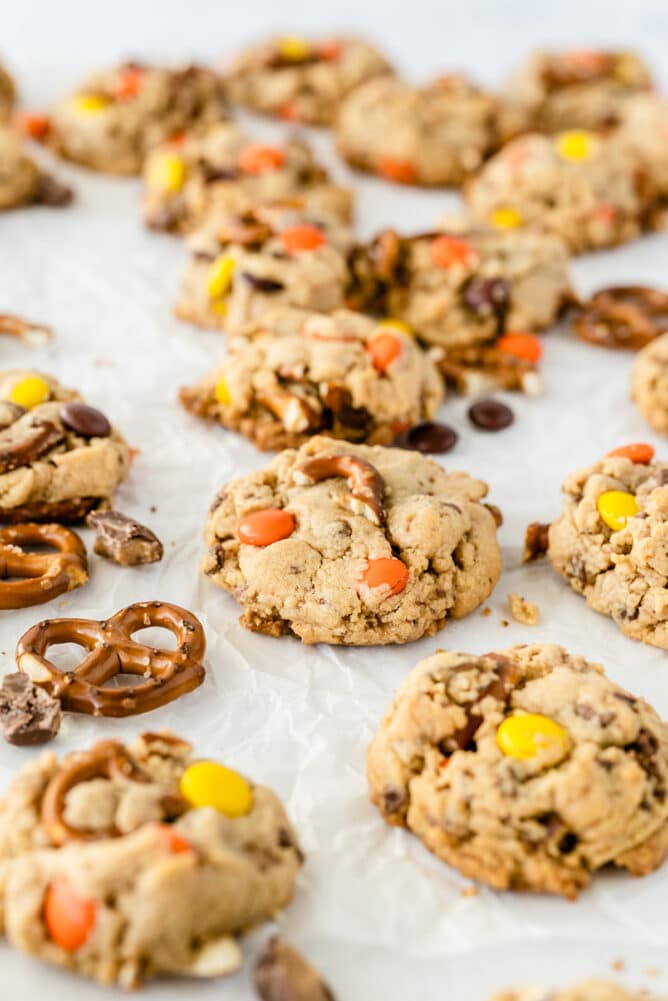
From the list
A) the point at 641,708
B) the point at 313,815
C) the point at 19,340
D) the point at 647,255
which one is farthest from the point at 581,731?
the point at 647,255

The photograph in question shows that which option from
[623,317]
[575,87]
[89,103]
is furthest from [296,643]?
[575,87]

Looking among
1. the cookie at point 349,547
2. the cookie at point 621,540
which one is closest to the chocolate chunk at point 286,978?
the cookie at point 349,547

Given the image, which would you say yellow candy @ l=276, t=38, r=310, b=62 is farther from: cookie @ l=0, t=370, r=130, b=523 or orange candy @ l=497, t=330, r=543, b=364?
cookie @ l=0, t=370, r=130, b=523

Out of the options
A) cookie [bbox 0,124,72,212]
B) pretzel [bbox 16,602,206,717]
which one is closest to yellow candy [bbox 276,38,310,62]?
cookie [bbox 0,124,72,212]

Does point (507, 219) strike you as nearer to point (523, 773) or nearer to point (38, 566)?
point (38, 566)

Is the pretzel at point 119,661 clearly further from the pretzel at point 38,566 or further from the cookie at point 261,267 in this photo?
the cookie at point 261,267

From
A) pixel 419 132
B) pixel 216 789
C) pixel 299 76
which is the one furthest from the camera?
pixel 299 76
